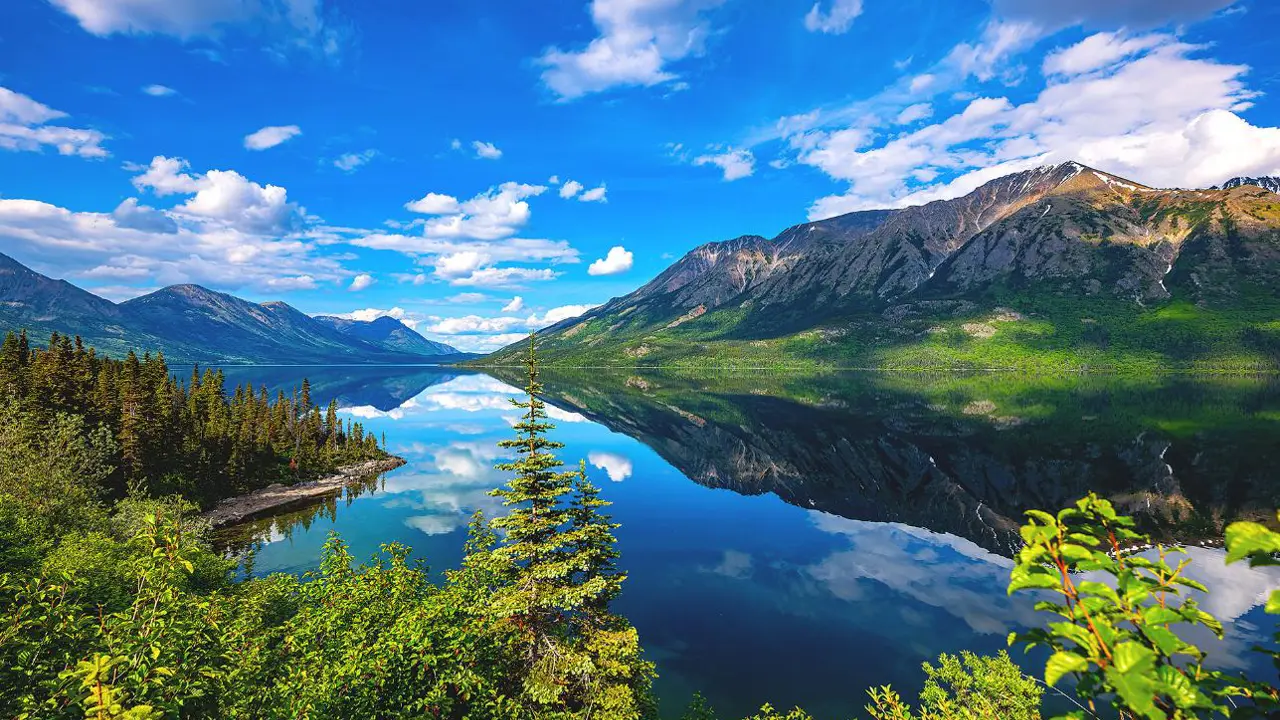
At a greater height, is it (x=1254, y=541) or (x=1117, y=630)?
(x=1254, y=541)

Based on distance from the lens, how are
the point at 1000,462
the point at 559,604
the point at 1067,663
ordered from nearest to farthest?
1. the point at 1067,663
2. the point at 559,604
3. the point at 1000,462

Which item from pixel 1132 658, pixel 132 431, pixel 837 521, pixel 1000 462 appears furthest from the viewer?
pixel 1000 462

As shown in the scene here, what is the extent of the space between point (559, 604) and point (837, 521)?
249 feet

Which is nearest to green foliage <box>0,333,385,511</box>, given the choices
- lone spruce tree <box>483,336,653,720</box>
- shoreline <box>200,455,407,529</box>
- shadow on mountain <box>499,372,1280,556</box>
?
shoreline <box>200,455,407,529</box>

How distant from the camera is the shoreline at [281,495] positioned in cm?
8819

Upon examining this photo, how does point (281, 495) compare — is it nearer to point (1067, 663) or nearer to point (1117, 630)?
point (1067, 663)

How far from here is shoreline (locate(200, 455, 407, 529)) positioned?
88188 millimetres

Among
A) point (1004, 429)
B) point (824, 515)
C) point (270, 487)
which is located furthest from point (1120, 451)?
point (270, 487)

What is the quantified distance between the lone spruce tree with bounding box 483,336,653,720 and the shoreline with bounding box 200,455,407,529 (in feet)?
224

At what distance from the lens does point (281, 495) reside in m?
103

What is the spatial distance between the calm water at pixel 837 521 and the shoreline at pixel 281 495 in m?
5.16

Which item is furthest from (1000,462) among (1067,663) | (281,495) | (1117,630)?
(281,495)

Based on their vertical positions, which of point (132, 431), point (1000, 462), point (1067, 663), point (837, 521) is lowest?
point (837, 521)

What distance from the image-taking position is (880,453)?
134 meters
